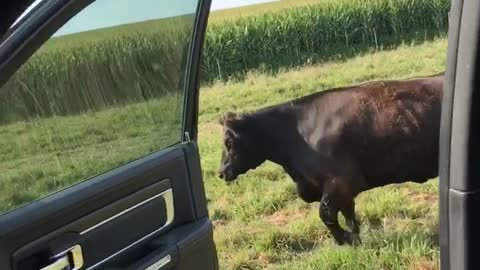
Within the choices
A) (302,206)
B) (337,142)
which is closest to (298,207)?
(302,206)

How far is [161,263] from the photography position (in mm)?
1495

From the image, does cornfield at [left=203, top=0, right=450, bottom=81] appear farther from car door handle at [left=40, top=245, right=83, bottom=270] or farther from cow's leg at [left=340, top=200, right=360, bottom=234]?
car door handle at [left=40, top=245, right=83, bottom=270]

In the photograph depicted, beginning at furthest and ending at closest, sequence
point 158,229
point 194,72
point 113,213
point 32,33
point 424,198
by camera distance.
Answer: point 424,198 < point 194,72 < point 158,229 < point 113,213 < point 32,33

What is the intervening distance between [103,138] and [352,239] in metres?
2.35

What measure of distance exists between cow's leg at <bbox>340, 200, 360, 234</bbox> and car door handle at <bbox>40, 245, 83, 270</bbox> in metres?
2.44

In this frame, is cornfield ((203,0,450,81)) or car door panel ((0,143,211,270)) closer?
car door panel ((0,143,211,270))

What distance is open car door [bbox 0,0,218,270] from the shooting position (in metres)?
1.27

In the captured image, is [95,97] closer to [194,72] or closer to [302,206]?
[194,72]

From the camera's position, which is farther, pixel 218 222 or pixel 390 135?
pixel 218 222

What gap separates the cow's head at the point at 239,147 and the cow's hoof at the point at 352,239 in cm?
52

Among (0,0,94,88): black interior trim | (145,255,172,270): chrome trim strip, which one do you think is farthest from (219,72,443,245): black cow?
(0,0,94,88): black interior trim

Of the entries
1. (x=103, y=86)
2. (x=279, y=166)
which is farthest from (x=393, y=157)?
(x=103, y=86)

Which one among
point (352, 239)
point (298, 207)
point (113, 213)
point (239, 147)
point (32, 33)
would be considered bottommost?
point (352, 239)

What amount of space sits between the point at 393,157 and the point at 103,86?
2357 mm
